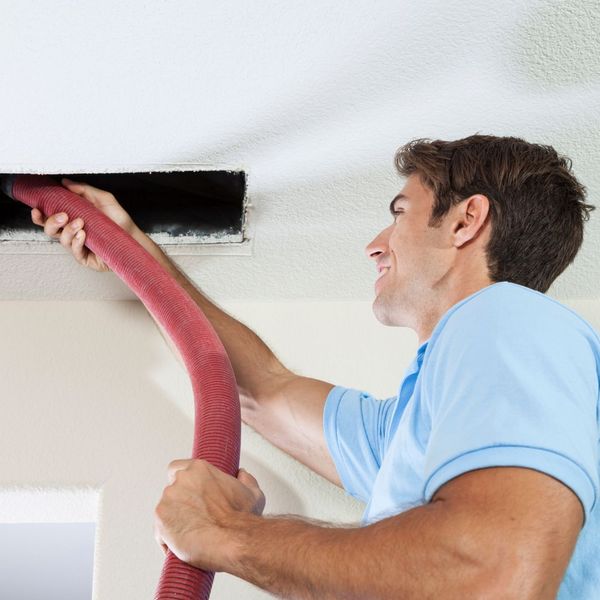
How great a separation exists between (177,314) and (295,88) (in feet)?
1.64

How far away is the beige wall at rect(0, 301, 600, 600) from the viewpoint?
192cm

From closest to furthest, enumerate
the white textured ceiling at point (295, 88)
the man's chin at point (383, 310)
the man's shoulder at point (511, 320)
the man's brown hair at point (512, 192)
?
1. the man's shoulder at point (511, 320)
2. the white textured ceiling at point (295, 88)
3. the man's brown hair at point (512, 192)
4. the man's chin at point (383, 310)

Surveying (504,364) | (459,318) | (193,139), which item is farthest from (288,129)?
(504,364)

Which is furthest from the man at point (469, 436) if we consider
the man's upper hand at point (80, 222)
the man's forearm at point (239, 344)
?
the man's upper hand at point (80, 222)

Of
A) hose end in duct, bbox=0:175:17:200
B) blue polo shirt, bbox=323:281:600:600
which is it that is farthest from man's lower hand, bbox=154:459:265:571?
hose end in duct, bbox=0:175:17:200

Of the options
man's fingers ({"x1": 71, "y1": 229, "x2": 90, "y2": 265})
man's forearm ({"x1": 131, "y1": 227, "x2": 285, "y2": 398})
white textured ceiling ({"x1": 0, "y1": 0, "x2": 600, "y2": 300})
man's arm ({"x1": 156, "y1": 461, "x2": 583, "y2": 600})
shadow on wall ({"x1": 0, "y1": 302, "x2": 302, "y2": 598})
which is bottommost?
shadow on wall ({"x1": 0, "y1": 302, "x2": 302, "y2": 598})

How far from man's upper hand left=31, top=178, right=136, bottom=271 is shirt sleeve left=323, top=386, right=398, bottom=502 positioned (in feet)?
1.98

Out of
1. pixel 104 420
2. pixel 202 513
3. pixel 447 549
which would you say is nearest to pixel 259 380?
pixel 104 420

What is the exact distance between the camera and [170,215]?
2.00m

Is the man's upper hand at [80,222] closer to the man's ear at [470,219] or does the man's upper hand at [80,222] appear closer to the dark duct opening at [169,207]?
the dark duct opening at [169,207]

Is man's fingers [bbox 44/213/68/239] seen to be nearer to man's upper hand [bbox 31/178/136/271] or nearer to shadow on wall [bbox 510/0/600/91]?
man's upper hand [bbox 31/178/136/271]

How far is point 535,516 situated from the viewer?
38.4 inches

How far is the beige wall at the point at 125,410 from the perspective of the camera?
1.92 metres

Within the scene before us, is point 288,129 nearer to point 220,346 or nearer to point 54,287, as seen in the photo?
point 220,346
